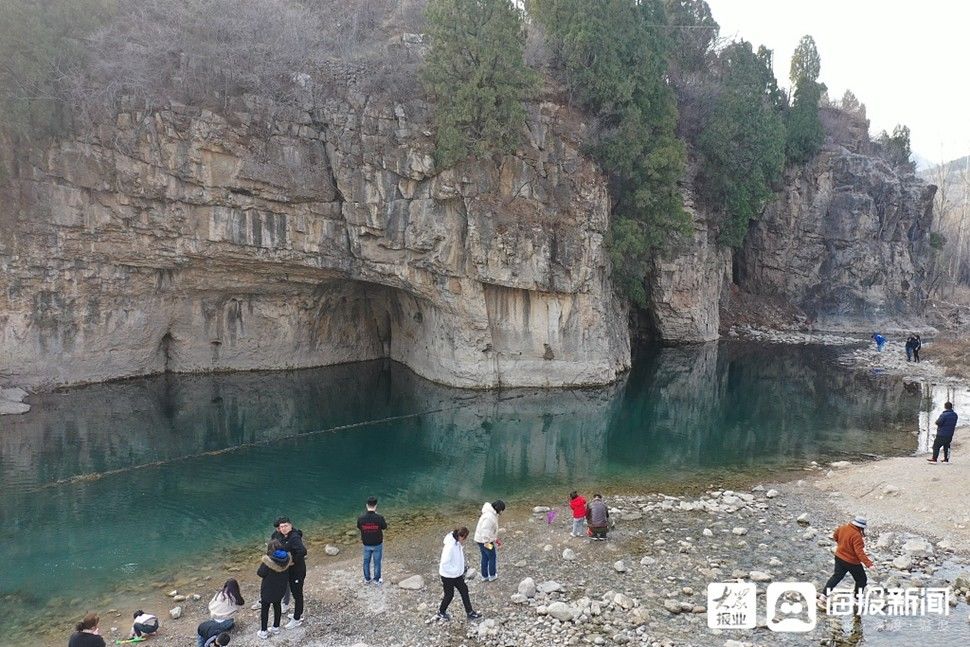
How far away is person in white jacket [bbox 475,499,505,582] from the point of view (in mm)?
10852

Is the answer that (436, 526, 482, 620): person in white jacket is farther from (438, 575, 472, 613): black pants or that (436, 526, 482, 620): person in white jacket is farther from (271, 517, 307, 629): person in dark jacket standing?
(271, 517, 307, 629): person in dark jacket standing

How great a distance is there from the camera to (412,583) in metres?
11.3

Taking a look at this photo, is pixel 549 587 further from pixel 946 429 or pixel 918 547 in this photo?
pixel 946 429

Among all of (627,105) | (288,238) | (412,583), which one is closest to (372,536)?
(412,583)

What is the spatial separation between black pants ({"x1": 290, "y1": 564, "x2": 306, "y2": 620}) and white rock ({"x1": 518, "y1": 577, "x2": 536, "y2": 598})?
3.65 meters

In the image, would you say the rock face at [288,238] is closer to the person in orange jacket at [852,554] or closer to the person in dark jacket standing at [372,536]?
the person in dark jacket standing at [372,536]

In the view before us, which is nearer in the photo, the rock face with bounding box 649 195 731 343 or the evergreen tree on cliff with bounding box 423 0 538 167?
the evergreen tree on cliff with bounding box 423 0 538 167

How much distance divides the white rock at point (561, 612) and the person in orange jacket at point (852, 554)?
420cm

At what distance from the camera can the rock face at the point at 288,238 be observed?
26.6 metres

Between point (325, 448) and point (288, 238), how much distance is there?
11.3 meters

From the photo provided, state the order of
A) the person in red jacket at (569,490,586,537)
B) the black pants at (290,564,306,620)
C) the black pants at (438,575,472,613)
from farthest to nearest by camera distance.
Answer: the person in red jacket at (569,490,586,537)
the black pants at (290,564,306,620)
the black pants at (438,575,472,613)

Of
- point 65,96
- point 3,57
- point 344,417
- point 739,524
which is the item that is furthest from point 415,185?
point 739,524

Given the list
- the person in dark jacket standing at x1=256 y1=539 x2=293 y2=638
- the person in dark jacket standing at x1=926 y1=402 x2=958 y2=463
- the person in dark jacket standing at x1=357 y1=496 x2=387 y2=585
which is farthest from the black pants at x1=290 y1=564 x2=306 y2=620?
the person in dark jacket standing at x1=926 y1=402 x2=958 y2=463

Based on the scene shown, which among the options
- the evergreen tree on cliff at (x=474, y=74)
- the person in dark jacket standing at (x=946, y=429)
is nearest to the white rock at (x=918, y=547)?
the person in dark jacket standing at (x=946, y=429)
